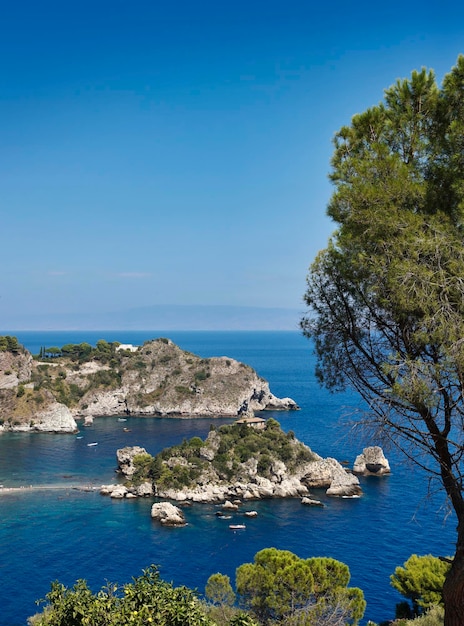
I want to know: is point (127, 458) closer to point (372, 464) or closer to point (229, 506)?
point (229, 506)

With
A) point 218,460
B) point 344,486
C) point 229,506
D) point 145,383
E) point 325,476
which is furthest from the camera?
Answer: point 145,383

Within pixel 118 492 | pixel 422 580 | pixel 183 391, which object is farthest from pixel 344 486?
pixel 183 391

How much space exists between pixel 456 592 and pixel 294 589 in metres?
16.3

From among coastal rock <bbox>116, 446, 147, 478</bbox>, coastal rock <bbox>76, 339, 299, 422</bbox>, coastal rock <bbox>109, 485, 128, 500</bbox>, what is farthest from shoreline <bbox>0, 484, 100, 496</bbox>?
coastal rock <bbox>76, 339, 299, 422</bbox>

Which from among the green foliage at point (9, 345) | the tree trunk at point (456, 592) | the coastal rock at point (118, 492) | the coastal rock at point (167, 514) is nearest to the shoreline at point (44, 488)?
the coastal rock at point (118, 492)

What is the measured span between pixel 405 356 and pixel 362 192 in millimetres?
2923

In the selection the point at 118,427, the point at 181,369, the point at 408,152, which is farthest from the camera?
the point at 181,369

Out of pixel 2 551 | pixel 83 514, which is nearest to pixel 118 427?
pixel 83 514

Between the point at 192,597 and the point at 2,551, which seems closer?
the point at 192,597

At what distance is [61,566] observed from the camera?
35688mm

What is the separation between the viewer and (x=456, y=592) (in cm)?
769

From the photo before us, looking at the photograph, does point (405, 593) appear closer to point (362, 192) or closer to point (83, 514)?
point (362, 192)

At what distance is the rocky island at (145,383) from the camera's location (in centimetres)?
9694

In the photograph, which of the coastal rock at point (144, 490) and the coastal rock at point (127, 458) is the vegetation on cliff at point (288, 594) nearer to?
the coastal rock at point (144, 490)
